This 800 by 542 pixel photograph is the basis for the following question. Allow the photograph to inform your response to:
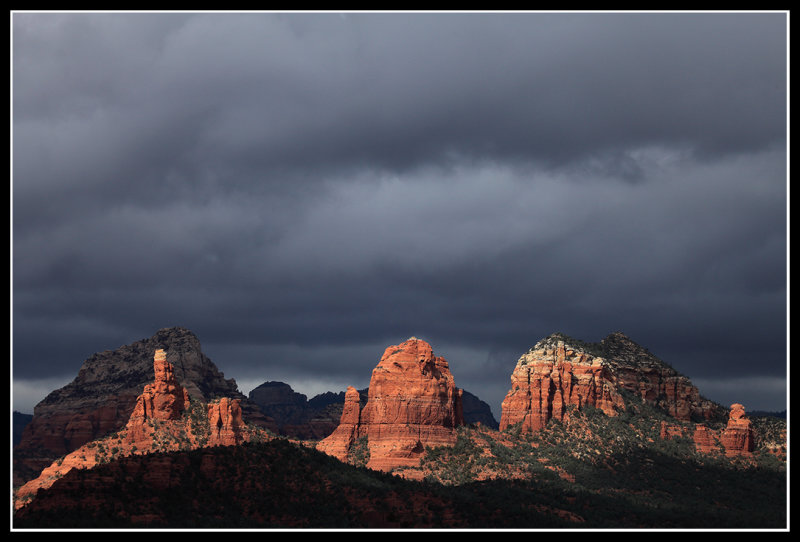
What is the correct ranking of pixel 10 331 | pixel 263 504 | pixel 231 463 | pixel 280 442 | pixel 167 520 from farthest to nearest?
pixel 280 442 → pixel 231 463 → pixel 263 504 → pixel 167 520 → pixel 10 331

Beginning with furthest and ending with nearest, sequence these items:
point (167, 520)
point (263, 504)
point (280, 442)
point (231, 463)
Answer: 1. point (280, 442)
2. point (231, 463)
3. point (263, 504)
4. point (167, 520)

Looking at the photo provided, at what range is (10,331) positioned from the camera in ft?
420

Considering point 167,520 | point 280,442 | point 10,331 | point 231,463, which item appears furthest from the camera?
point 280,442

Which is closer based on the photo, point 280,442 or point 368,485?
point 368,485

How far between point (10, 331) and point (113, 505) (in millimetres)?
36125

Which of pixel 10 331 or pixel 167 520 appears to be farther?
pixel 167 520

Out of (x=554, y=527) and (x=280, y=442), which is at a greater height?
(x=280, y=442)
